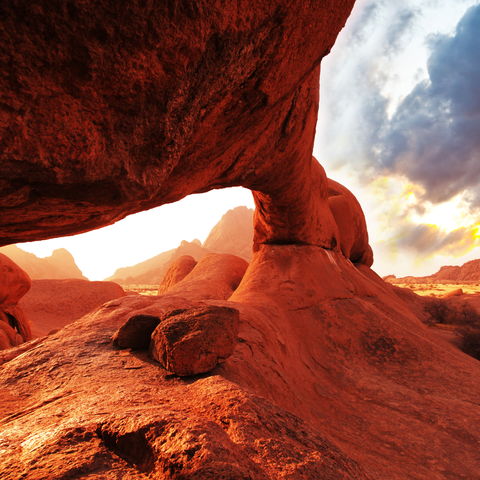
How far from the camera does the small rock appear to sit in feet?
10.1

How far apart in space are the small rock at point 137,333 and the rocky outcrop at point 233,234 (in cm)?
5865

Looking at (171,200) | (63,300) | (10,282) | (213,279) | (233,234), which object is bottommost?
(63,300)

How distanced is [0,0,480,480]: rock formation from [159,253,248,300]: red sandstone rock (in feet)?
9.11

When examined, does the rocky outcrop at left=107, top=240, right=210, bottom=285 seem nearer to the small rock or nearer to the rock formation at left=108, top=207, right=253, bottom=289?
the rock formation at left=108, top=207, right=253, bottom=289

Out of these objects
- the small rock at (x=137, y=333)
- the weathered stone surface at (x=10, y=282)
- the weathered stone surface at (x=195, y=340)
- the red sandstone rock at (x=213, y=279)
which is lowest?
the weathered stone surface at (x=10, y=282)

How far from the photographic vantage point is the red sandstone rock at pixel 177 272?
12242mm

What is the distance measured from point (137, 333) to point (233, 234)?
71.8 metres

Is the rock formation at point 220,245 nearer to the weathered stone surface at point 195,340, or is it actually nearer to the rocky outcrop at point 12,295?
the rocky outcrop at point 12,295

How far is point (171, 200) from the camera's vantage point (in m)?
3.52

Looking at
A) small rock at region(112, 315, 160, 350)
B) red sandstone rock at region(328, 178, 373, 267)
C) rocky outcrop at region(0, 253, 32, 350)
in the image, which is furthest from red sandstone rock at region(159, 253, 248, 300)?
rocky outcrop at region(0, 253, 32, 350)

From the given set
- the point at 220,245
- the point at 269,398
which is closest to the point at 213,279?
the point at 269,398

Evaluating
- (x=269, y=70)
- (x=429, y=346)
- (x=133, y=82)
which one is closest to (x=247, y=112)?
(x=269, y=70)

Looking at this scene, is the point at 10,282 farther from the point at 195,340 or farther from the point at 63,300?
the point at 195,340

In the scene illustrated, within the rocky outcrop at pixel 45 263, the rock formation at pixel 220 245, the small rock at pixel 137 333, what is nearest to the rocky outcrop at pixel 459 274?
the rock formation at pixel 220 245
